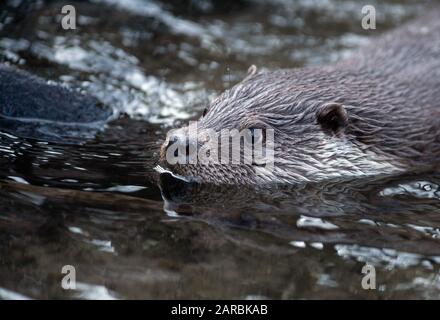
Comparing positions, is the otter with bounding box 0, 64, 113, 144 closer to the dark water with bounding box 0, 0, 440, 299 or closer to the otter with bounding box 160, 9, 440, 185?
the dark water with bounding box 0, 0, 440, 299

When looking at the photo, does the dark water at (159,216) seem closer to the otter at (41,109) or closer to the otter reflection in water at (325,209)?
the otter reflection in water at (325,209)

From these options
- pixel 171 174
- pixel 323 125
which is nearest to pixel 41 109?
pixel 171 174

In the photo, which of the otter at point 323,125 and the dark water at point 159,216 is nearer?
the dark water at point 159,216

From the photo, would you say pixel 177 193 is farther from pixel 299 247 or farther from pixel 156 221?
pixel 299 247

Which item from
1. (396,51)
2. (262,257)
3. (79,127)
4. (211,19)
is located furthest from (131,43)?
(262,257)

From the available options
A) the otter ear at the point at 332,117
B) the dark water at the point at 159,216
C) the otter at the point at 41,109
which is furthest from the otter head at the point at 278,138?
the otter at the point at 41,109

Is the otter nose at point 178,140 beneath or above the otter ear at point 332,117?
beneath
